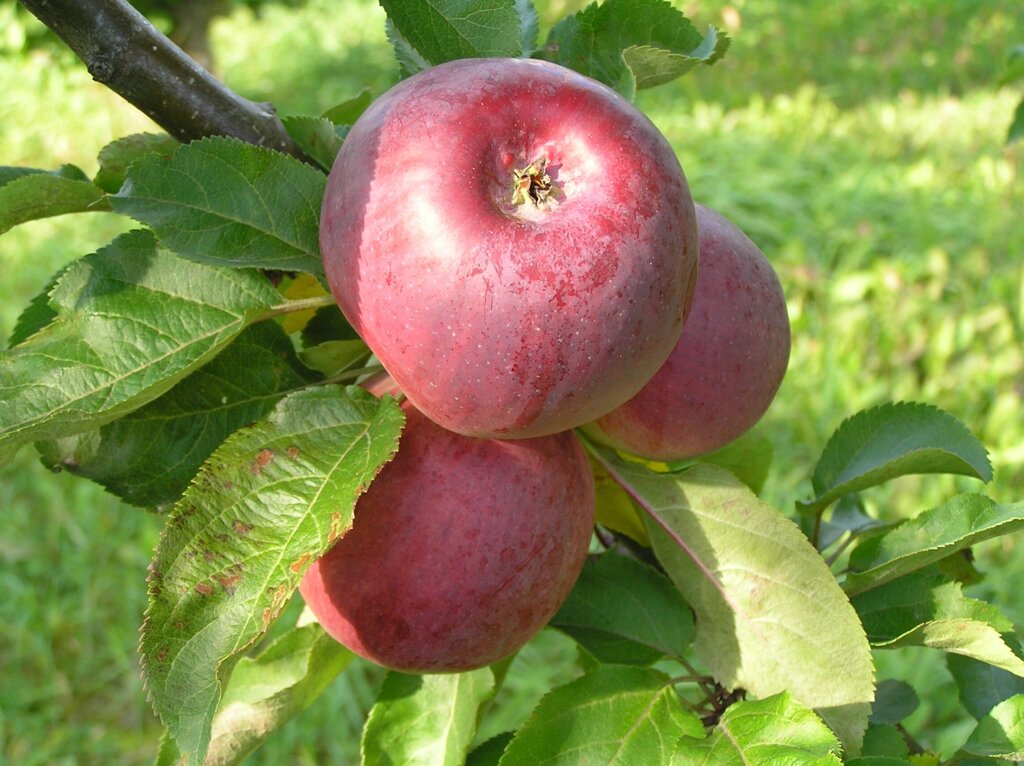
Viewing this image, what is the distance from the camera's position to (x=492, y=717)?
8.66 feet

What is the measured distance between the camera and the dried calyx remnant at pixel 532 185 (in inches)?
22.4

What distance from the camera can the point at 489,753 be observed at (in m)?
0.85

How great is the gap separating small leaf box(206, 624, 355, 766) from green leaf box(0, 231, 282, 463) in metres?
0.31

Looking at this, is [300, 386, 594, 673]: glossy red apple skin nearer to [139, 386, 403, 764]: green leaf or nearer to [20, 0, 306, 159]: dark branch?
[139, 386, 403, 764]: green leaf

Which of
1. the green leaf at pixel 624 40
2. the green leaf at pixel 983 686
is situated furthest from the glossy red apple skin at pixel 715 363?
the green leaf at pixel 983 686

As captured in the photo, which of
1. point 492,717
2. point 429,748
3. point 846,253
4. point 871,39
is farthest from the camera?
point 871,39

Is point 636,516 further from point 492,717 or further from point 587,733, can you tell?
point 492,717

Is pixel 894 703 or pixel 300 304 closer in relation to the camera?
pixel 300 304

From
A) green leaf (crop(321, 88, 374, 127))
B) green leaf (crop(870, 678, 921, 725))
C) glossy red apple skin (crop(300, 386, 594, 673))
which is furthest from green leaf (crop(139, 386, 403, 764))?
green leaf (crop(870, 678, 921, 725))

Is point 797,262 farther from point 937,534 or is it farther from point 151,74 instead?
point 151,74

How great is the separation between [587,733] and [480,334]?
327 millimetres

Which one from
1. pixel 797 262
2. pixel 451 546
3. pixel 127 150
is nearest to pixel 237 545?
pixel 451 546

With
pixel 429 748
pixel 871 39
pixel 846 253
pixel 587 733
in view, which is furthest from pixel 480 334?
pixel 871 39

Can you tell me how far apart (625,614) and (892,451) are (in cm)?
27
